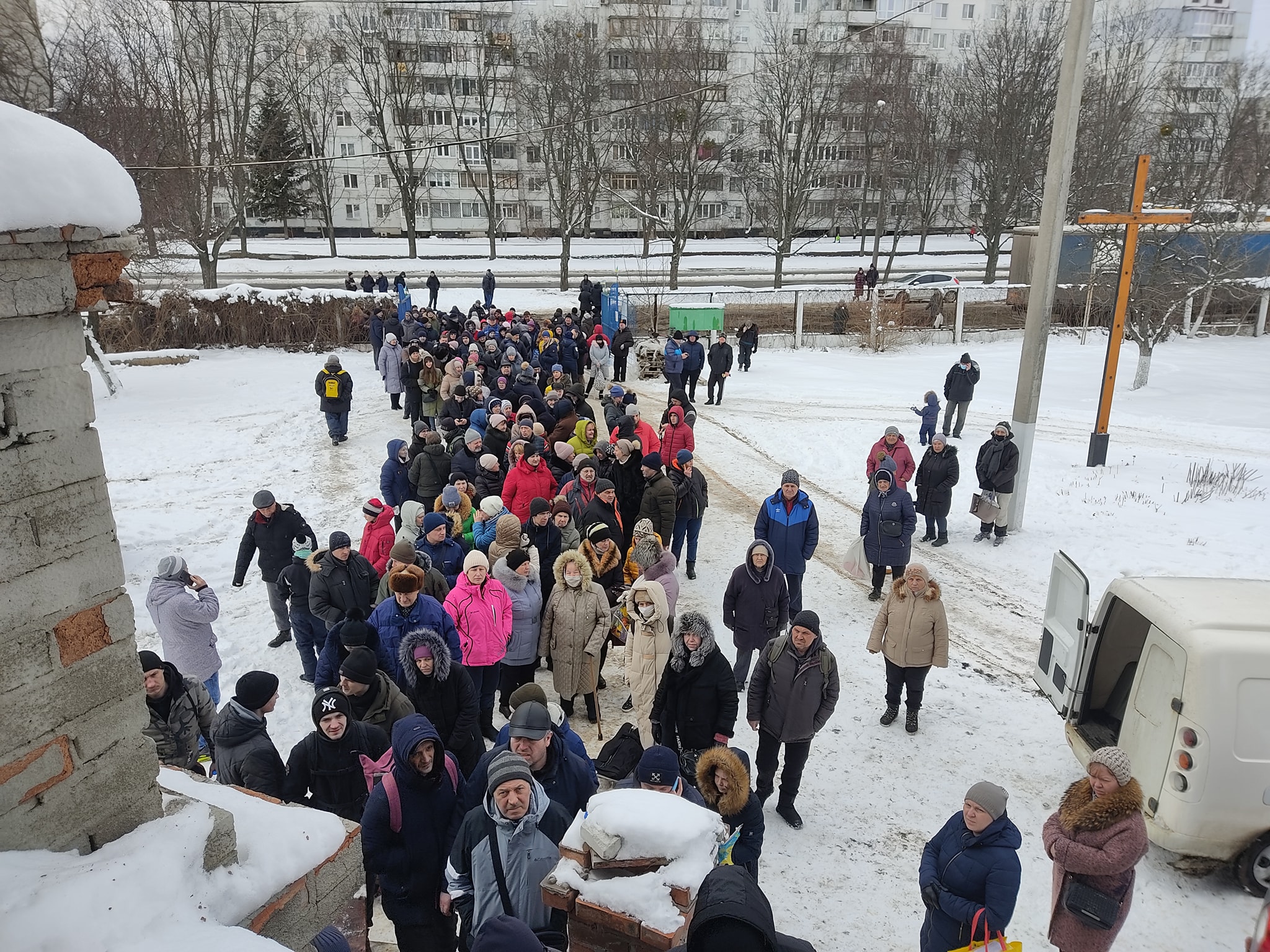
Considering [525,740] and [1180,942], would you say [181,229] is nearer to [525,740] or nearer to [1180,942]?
[525,740]

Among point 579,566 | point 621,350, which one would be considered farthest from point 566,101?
point 579,566

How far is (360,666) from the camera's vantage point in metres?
4.49

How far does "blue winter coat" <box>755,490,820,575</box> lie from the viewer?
772 cm

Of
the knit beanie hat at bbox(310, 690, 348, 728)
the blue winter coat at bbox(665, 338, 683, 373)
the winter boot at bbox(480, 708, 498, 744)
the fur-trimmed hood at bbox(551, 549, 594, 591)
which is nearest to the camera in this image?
the knit beanie hat at bbox(310, 690, 348, 728)

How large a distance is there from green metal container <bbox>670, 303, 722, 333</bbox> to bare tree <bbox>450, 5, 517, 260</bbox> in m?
23.5

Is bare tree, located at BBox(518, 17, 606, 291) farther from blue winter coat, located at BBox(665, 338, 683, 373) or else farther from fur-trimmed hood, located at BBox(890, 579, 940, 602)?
fur-trimmed hood, located at BBox(890, 579, 940, 602)

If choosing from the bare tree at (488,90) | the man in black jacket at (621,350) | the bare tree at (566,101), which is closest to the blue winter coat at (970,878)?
the man in black jacket at (621,350)

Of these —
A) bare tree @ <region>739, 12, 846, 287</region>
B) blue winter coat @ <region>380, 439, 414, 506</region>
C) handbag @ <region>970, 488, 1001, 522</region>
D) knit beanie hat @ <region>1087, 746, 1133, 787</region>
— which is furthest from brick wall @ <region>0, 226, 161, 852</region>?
bare tree @ <region>739, 12, 846, 287</region>

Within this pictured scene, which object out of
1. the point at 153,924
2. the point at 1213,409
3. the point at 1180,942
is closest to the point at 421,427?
the point at 153,924

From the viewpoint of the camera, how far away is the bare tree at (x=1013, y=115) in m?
33.8

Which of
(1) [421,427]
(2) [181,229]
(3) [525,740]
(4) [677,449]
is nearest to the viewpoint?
(3) [525,740]

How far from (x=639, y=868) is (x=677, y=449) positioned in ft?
26.0

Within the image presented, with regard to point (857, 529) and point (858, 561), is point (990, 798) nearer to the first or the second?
point (858, 561)

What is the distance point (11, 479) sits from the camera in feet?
8.10
